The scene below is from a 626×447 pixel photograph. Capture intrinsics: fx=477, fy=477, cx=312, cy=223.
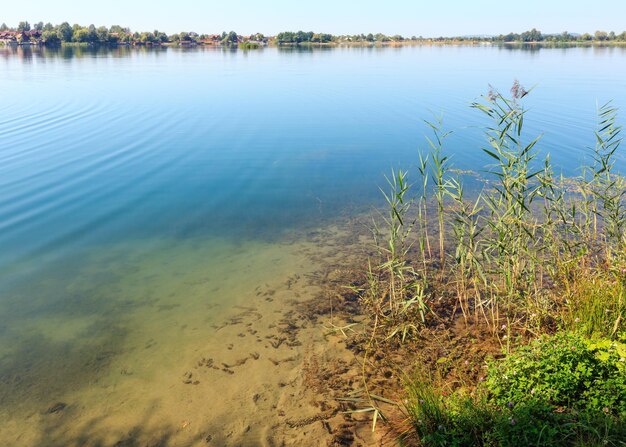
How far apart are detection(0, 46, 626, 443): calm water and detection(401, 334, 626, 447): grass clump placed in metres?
3.26

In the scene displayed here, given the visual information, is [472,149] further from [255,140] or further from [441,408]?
[441,408]

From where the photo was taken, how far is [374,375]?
18.1 ft

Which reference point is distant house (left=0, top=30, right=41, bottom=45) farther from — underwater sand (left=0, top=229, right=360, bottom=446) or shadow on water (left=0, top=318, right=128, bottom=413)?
shadow on water (left=0, top=318, right=128, bottom=413)

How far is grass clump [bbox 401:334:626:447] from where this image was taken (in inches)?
145

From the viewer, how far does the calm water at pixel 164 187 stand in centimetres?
665

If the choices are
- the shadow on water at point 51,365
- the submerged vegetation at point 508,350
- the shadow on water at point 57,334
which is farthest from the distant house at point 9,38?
the submerged vegetation at point 508,350

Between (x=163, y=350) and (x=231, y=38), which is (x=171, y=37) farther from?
(x=163, y=350)

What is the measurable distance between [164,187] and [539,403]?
10752mm

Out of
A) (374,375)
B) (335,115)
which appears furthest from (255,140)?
(374,375)

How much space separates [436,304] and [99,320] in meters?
4.77

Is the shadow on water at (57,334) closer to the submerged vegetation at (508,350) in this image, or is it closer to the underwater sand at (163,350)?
the underwater sand at (163,350)

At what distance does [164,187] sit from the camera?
12664 mm

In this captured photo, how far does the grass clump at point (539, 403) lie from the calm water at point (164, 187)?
3259 millimetres

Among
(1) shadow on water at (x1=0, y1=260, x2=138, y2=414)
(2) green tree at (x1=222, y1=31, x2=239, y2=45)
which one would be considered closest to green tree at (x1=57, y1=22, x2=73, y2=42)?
(2) green tree at (x1=222, y1=31, x2=239, y2=45)
